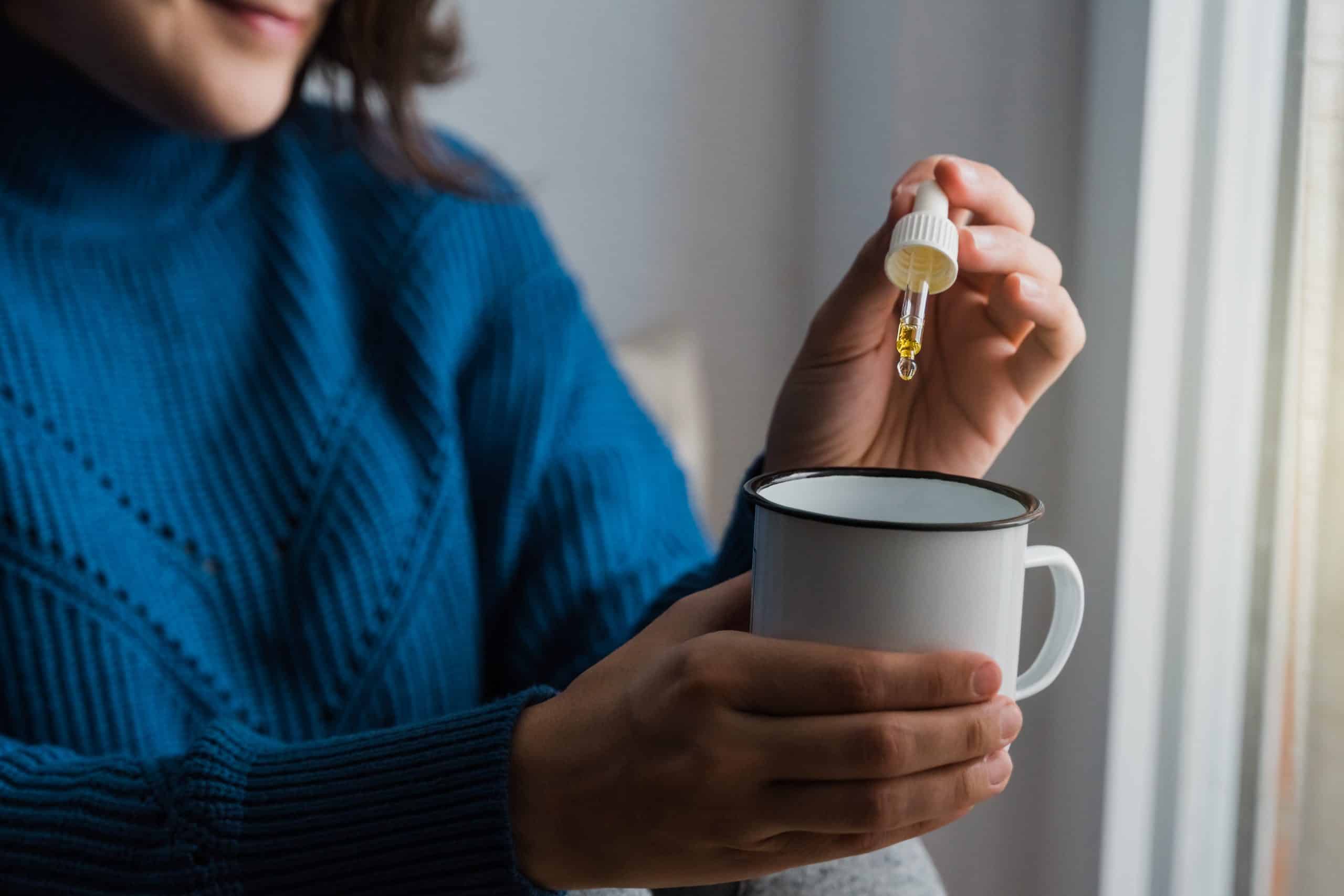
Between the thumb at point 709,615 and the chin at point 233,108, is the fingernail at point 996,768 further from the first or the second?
the chin at point 233,108

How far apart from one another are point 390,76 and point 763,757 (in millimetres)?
760

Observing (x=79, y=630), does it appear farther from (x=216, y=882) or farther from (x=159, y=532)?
(x=216, y=882)

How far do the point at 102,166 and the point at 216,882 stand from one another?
21.6 inches

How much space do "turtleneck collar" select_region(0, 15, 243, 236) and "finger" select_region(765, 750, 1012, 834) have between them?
69 cm

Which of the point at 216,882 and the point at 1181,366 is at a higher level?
the point at 1181,366

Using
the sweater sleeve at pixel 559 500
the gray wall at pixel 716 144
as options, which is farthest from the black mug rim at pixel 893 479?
the gray wall at pixel 716 144

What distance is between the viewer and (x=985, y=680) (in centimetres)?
42

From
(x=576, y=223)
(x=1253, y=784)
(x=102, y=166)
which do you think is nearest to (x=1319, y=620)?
(x=1253, y=784)

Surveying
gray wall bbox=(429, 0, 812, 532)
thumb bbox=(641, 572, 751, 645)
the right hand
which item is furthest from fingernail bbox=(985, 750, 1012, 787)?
gray wall bbox=(429, 0, 812, 532)

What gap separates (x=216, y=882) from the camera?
55 centimetres

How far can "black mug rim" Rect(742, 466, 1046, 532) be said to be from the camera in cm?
40

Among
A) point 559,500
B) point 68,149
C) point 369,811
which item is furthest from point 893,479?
point 68,149

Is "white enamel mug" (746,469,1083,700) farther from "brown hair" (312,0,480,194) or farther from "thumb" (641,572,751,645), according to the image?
"brown hair" (312,0,480,194)

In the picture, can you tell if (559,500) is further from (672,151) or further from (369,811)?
(672,151)
